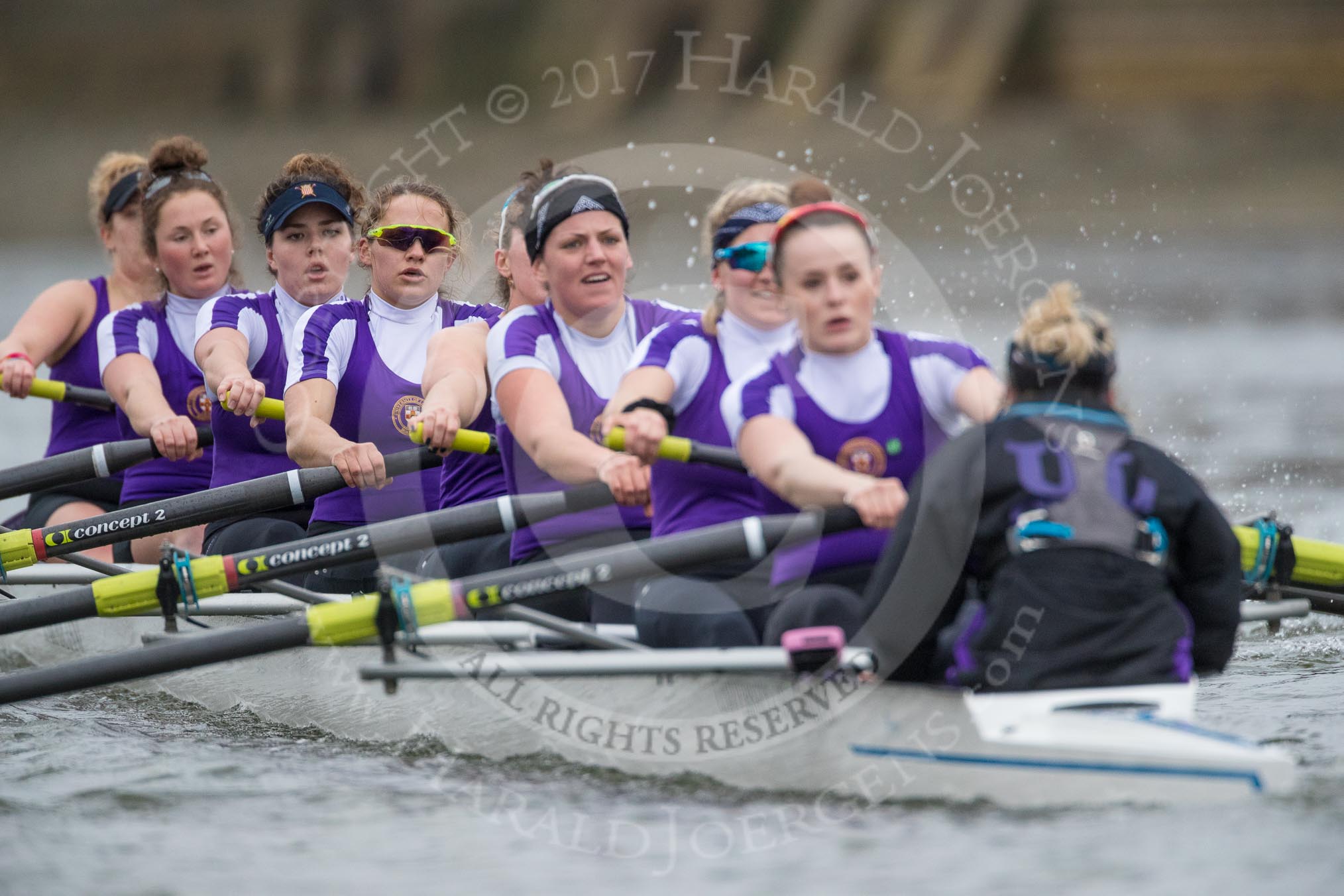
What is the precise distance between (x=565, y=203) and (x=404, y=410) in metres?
1.11

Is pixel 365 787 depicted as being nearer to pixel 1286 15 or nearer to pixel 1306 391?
pixel 1306 391

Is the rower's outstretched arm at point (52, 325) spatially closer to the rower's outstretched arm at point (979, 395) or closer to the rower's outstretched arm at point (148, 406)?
the rower's outstretched arm at point (148, 406)

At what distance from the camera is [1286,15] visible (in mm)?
28125

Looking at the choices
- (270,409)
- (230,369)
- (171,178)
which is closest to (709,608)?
(270,409)

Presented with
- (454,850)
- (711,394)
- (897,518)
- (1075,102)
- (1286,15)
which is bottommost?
(454,850)

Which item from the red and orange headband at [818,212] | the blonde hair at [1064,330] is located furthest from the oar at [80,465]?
the blonde hair at [1064,330]

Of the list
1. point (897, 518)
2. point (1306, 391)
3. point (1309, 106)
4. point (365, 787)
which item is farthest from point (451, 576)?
point (1309, 106)

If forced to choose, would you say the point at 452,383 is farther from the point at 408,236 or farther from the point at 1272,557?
the point at 1272,557

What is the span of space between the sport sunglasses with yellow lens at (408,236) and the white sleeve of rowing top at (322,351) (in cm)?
28

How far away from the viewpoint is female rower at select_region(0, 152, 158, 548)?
6914mm

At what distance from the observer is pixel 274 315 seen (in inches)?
233

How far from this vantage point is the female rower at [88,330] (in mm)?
6914

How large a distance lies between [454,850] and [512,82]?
74.2 feet

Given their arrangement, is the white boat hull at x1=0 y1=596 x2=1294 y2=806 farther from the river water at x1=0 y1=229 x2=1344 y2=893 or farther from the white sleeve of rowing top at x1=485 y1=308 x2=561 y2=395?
the white sleeve of rowing top at x1=485 y1=308 x2=561 y2=395
